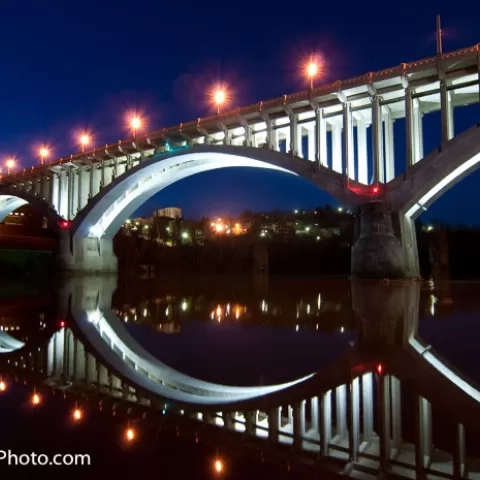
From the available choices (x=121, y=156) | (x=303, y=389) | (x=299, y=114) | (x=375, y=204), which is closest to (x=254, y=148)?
(x=299, y=114)

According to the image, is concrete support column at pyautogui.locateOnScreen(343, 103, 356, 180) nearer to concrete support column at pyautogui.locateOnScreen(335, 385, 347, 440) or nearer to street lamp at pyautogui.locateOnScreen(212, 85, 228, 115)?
street lamp at pyautogui.locateOnScreen(212, 85, 228, 115)

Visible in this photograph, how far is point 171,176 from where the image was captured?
139 feet

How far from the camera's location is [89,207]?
140 feet

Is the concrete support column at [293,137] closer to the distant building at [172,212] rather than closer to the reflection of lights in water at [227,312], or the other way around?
the reflection of lights in water at [227,312]

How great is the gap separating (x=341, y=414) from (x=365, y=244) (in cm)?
2120

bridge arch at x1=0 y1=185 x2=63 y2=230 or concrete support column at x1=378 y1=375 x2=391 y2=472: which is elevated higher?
bridge arch at x1=0 y1=185 x2=63 y2=230

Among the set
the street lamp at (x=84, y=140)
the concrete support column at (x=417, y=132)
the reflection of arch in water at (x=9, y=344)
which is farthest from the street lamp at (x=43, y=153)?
the reflection of arch in water at (x=9, y=344)

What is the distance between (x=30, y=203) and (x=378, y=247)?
39324 millimetres

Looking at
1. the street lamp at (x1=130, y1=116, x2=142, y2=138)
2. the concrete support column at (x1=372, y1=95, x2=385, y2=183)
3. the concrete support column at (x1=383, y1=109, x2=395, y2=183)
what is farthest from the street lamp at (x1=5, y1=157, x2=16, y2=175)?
the concrete support column at (x1=372, y1=95, x2=385, y2=183)

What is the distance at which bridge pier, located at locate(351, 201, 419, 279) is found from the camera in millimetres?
24297

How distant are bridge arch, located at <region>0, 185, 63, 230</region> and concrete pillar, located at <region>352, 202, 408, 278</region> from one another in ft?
102

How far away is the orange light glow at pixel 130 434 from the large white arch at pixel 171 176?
944 inches

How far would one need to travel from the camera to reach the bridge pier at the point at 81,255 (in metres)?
44.4

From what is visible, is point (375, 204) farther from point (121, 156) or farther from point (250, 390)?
point (121, 156)
